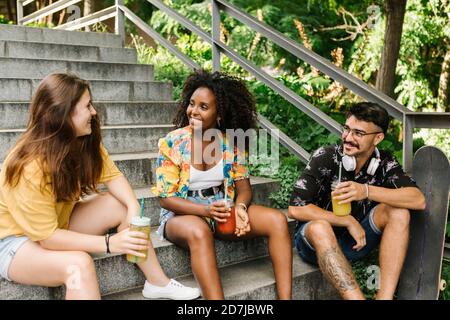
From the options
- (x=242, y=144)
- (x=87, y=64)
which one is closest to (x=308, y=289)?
(x=242, y=144)

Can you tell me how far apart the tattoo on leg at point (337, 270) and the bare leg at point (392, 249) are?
0.18m

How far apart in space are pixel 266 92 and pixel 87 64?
1742 mm

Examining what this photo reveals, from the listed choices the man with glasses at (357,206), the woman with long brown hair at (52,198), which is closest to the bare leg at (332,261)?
the man with glasses at (357,206)

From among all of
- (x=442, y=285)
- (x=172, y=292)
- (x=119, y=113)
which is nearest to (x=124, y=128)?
(x=119, y=113)

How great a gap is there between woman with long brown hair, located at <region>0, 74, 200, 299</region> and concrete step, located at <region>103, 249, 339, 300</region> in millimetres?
465

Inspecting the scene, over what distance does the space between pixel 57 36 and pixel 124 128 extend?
2235mm

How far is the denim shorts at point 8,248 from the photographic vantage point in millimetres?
2234

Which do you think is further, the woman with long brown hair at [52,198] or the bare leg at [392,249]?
the bare leg at [392,249]

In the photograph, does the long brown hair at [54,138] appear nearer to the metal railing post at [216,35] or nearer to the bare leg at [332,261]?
the bare leg at [332,261]

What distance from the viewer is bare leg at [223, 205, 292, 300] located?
2.63 meters

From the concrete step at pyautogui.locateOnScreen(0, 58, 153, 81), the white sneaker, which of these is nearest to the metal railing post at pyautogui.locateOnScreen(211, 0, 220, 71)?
the concrete step at pyautogui.locateOnScreen(0, 58, 153, 81)

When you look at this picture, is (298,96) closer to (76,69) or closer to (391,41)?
(391,41)

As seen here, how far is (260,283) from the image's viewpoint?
276 centimetres
